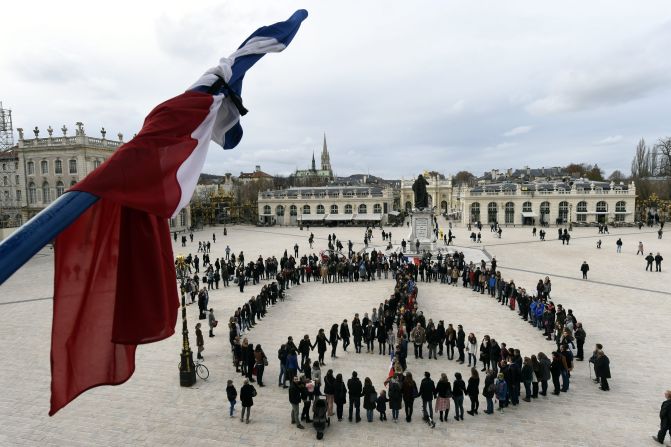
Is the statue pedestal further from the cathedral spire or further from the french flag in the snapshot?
the cathedral spire

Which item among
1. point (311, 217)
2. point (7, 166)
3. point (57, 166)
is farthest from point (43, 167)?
point (311, 217)

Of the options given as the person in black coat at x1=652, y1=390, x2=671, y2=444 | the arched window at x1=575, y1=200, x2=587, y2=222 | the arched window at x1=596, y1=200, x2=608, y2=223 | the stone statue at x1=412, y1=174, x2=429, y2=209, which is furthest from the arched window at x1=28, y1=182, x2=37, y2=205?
the arched window at x1=596, y1=200, x2=608, y2=223

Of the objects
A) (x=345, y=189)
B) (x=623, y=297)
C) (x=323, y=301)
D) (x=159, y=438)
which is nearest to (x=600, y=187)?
(x=345, y=189)

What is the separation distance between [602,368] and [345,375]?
6.90m

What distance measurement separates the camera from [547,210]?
65938mm

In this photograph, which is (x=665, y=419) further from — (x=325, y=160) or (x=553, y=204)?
(x=325, y=160)

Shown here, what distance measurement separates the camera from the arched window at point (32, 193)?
187ft

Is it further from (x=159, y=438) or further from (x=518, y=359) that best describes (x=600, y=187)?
(x=159, y=438)

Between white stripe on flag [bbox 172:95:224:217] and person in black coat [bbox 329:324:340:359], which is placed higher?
white stripe on flag [bbox 172:95:224:217]

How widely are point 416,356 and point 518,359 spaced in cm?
367

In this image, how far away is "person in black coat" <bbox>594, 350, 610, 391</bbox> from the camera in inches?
436

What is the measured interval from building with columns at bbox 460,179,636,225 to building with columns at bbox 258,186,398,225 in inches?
587

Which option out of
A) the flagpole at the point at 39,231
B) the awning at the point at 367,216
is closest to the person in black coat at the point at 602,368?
the flagpole at the point at 39,231

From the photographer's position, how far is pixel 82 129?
5528 cm
